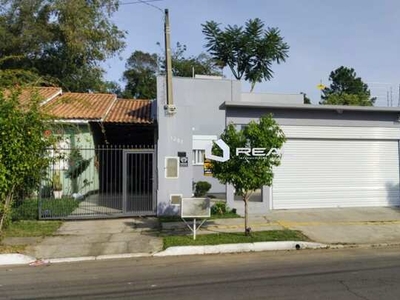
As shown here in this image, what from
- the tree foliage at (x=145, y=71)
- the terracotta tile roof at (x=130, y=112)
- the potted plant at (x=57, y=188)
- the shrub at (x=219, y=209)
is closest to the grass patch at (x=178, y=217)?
the shrub at (x=219, y=209)

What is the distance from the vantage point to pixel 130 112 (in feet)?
70.7

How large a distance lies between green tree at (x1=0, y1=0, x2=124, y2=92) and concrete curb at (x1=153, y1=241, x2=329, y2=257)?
60.6 feet

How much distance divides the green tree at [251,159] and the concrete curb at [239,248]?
1.44 metres

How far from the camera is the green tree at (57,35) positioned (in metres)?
26.8

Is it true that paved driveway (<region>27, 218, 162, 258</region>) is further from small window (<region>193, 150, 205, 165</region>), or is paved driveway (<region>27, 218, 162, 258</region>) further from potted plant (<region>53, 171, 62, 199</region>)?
small window (<region>193, 150, 205, 165</region>)

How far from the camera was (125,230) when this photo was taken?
12.4 m

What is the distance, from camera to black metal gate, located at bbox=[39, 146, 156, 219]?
1407 cm

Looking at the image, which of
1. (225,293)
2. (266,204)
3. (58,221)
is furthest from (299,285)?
(58,221)

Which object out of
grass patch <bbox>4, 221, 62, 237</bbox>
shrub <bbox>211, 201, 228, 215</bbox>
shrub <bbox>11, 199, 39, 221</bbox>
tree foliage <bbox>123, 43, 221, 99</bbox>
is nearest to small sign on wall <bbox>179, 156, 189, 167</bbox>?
shrub <bbox>211, 201, 228, 215</bbox>

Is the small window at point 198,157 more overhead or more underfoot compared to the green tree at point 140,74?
more underfoot

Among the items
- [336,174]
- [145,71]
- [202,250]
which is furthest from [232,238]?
[145,71]

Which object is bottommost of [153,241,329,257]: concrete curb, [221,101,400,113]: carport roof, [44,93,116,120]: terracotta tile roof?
[153,241,329,257]: concrete curb

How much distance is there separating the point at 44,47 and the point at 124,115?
11.5 m

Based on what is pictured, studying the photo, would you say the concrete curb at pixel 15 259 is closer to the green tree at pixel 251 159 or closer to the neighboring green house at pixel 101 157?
the neighboring green house at pixel 101 157
